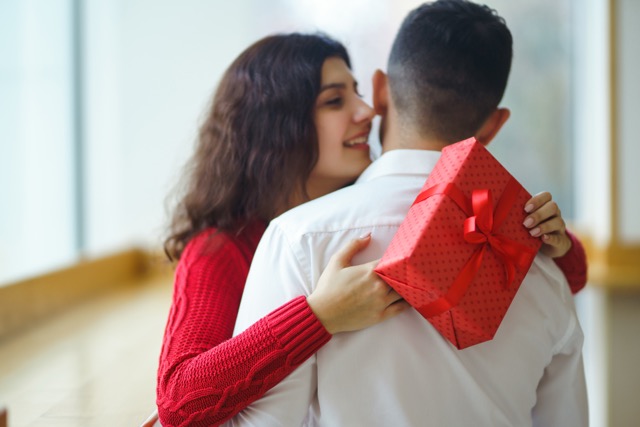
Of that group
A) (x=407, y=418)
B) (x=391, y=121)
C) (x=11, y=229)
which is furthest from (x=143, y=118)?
(x=407, y=418)

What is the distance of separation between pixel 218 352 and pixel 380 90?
0.56 m

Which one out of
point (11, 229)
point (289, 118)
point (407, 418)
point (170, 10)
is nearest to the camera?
point (407, 418)

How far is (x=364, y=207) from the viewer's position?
0.98m

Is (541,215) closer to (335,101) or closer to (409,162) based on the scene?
(409,162)

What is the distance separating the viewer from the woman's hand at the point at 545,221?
3.22 feet

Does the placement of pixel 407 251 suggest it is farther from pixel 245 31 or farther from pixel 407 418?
pixel 245 31

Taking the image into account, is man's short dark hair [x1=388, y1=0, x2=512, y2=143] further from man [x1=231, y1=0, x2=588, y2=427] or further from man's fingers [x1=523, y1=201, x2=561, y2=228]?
man's fingers [x1=523, y1=201, x2=561, y2=228]

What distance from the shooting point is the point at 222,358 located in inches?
40.0

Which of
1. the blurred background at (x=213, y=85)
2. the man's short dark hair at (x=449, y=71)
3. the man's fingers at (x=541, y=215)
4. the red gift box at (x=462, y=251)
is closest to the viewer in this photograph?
the red gift box at (x=462, y=251)

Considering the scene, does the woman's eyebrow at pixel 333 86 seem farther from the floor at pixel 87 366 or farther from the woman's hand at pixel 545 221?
the floor at pixel 87 366

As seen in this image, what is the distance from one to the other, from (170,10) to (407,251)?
3.58 meters

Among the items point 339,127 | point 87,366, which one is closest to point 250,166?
point 339,127

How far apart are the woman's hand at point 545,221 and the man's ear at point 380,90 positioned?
14.1 inches

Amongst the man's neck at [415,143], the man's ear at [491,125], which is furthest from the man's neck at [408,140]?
the man's ear at [491,125]
